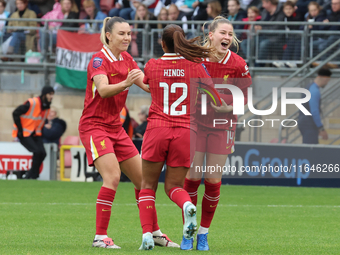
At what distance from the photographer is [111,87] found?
5.72 m

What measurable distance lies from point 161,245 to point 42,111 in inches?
336

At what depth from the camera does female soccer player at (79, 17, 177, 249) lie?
6.02 metres

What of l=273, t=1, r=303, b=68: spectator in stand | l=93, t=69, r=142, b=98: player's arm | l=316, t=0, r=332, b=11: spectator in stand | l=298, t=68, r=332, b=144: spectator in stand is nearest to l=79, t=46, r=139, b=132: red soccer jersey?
l=93, t=69, r=142, b=98: player's arm

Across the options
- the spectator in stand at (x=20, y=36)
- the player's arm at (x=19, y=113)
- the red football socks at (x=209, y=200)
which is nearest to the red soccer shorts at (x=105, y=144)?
the red football socks at (x=209, y=200)

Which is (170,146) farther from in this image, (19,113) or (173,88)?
(19,113)

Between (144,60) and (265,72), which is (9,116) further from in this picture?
(265,72)

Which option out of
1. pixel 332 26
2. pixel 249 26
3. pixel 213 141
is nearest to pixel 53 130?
pixel 249 26

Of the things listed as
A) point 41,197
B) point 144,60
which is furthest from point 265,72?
point 41,197

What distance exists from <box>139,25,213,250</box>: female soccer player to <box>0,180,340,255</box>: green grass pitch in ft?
2.35

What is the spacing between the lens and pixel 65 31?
52.4ft

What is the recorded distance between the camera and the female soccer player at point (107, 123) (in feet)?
19.8

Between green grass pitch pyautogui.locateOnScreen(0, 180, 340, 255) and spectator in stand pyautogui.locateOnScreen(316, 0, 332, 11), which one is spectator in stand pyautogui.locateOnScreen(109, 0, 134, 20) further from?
green grass pitch pyautogui.locateOnScreen(0, 180, 340, 255)

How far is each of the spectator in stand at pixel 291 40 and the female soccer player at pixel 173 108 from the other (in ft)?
31.2

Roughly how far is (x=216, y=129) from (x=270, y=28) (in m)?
9.45
